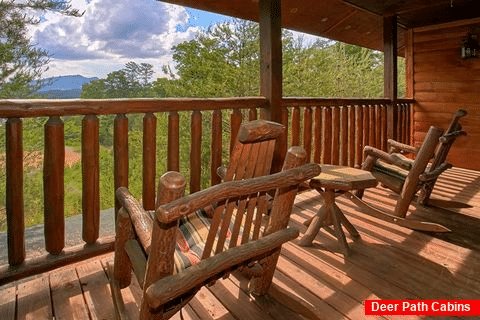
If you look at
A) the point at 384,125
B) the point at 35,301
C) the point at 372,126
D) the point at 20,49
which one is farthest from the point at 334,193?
the point at 20,49

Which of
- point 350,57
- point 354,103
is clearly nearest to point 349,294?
point 354,103

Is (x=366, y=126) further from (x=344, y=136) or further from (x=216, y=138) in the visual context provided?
(x=216, y=138)

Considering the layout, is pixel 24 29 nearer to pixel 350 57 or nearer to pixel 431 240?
pixel 431 240

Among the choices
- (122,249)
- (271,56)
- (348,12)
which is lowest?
(122,249)

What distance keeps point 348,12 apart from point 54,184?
4.12 metres

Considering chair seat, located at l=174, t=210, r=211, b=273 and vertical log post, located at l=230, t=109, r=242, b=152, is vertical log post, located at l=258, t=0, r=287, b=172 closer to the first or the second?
vertical log post, located at l=230, t=109, r=242, b=152

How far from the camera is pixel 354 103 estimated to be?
152 inches

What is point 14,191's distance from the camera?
167 cm

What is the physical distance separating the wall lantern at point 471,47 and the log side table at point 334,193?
399 cm

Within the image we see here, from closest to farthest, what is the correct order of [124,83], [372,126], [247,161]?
[247,161]
[372,126]
[124,83]

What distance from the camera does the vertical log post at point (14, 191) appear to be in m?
1.63

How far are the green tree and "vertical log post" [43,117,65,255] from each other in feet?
31.8

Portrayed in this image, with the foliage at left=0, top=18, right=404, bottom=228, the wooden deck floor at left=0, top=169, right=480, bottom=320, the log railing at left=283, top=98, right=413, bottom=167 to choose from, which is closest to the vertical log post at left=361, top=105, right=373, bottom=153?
the log railing at left=283, top=98, right=413, bottom=167

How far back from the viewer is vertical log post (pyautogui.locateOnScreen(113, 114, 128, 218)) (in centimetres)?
197
